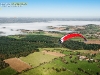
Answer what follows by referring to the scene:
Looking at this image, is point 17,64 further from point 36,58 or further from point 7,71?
point 36,58

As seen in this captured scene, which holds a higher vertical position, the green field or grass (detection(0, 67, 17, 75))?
the green field

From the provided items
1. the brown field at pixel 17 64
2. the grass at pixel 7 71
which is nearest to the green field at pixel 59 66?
the brown field at pixel 17 64

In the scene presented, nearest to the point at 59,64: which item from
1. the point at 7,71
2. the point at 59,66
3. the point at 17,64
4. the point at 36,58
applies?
the point at 59,66

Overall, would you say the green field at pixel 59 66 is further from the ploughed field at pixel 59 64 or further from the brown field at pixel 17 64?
the brown field at pixel 17 64

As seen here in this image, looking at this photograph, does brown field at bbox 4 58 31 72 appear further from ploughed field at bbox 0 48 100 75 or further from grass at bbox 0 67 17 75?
grass at bbox 0 67 17 75

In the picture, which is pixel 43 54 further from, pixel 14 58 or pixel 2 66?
pixel 2 66

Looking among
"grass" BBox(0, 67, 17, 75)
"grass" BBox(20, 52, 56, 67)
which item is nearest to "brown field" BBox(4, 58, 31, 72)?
"grass" BBox(0, 67, 17, 75)

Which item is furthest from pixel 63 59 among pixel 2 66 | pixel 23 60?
pixel 2 66

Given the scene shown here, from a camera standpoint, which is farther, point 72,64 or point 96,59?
point 96,59
